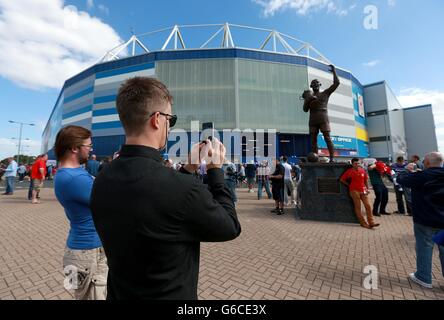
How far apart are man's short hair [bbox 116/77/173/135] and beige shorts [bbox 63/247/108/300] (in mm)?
1288

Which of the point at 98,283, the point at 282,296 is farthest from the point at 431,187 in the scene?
the point at 98,283

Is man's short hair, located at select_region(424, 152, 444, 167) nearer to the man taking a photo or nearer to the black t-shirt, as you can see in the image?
the man taking a photo

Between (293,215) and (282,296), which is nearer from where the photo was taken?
(282,296)

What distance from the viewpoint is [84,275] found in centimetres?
178

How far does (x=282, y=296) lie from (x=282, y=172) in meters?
5.43

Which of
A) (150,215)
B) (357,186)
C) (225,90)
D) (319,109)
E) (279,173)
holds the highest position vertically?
(225,90)

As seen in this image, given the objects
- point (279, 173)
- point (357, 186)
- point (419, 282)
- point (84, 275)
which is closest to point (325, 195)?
point (357, 186)

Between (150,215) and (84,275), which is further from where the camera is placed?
(84,275)

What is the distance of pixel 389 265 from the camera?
3.87 meters

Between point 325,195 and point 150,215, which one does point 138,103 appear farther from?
point 325,195

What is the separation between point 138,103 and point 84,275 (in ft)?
5.05

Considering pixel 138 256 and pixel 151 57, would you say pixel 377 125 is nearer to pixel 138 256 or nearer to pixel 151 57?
pixel 151 57

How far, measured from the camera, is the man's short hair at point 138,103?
1.14 metres

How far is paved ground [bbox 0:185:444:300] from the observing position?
9.91 ft
